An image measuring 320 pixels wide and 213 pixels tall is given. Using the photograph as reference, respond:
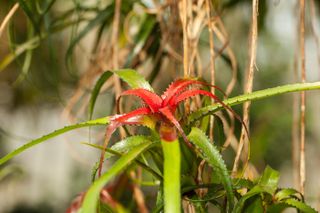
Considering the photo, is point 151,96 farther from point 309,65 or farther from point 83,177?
point 83,177

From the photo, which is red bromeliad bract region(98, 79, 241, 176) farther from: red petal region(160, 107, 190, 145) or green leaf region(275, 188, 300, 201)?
green leaf region(275, 188, 300, 201)

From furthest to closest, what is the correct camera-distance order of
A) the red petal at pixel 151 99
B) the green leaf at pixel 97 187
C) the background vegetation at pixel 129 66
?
the background vegetation at pixel 129 66
the red petal at pixel 151 99
the green leaf at pixel 97 187

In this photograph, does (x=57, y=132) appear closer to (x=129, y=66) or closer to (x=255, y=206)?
(x=255, y=206)

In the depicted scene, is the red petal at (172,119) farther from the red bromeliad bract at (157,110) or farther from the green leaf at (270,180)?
the green leaf at (270,180)

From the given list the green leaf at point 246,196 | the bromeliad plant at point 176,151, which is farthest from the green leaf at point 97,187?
the green leaf at point 246,196

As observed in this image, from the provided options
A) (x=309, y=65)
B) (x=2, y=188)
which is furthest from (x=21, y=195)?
(x=309, y=65)

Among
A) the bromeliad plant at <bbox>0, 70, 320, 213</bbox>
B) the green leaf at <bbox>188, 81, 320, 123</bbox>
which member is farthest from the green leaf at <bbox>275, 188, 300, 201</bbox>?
the green leaf at <bbox>188, 81, 320, 123</bbox>

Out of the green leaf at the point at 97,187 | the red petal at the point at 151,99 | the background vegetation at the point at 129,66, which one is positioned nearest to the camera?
the green leaf at the point at 97,187
